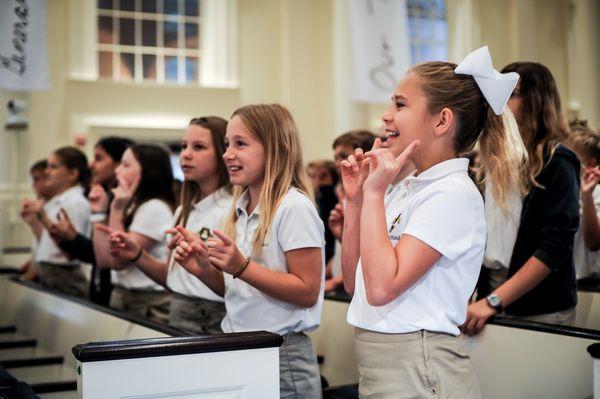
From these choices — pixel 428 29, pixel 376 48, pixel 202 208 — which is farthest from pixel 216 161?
pixel 428 29

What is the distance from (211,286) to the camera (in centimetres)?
306

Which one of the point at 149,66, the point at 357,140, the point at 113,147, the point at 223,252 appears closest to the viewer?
the point at 223,252

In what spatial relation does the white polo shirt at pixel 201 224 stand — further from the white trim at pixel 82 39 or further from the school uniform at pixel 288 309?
the white trim at pixel 82 39

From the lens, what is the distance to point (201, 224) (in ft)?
11.7

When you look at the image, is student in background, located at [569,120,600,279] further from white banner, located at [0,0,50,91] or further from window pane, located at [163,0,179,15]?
window pane, located at [163,0,179,15]

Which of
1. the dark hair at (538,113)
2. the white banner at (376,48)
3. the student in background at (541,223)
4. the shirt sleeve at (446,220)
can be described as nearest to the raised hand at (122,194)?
the student in background at (541,223)

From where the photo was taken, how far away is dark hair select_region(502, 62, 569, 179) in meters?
3.17

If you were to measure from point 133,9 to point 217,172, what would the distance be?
378 inches

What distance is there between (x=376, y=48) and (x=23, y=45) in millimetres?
3220

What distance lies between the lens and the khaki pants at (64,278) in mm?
6117

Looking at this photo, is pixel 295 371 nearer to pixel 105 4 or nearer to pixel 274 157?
pixel 274 157

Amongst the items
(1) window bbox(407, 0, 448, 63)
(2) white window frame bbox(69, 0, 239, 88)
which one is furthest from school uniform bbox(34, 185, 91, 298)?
(1) window bbox(407, 0, 448, 63)

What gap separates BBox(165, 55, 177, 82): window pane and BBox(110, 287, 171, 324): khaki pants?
8.54 meters

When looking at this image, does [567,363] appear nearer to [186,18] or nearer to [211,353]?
[211,353]
